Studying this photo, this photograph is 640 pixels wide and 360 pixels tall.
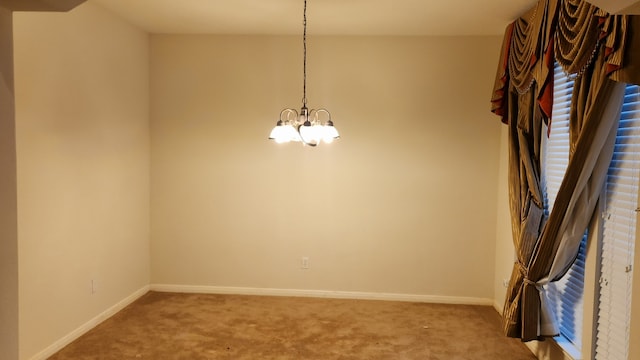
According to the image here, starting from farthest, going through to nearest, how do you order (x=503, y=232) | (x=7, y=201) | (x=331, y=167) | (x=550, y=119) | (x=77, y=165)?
(x=331, y=167) < (x=503, y=232) < (x=77, y=165) < (x=550, y=119) < (x=7, y=201)

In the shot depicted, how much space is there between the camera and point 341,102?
4.78 metres

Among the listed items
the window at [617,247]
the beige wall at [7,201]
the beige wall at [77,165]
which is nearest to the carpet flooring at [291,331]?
the beige wall at [77,165]

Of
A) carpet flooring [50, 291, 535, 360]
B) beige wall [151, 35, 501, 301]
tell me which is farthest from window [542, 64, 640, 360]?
beige wall [151, 35, 501, 301]

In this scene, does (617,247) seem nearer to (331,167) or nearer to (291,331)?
(291,331)

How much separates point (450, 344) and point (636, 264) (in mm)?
2024

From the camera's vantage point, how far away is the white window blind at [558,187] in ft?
10.1

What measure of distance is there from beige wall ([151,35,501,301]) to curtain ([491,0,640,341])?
84 centimetres

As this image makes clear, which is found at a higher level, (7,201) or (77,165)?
(77,165)

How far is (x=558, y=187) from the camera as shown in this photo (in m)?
3.25

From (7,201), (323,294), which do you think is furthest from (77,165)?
(323,294)

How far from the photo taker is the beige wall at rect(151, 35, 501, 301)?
4707mm

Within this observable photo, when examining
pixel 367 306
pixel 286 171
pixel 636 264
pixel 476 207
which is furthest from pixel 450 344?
pixel 286 171

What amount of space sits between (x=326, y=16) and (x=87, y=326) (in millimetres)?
3393

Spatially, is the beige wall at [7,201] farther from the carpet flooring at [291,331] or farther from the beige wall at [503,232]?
the beige wall at [503,232]
